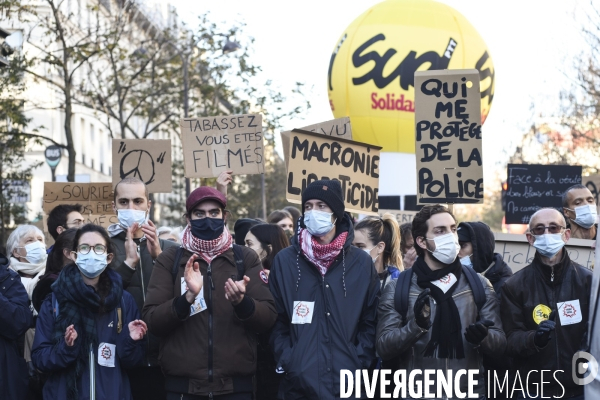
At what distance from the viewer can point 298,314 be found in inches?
264

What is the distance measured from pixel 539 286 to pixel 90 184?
19.1ft

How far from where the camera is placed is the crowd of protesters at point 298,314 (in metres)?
6.57

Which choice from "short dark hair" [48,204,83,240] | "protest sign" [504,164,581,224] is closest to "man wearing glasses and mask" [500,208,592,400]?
"short dark hair" [48,204,83,240]

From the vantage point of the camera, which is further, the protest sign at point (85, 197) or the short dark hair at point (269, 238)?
the protest sign at point (85, 197)

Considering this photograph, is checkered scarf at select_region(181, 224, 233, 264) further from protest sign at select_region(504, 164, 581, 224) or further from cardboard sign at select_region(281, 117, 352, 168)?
protest sign at select_region(504, 164, 581, 224)

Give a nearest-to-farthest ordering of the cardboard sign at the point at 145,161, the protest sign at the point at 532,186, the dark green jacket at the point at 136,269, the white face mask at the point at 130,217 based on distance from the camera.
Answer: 1. the dark green jacket at the point at 136,269
2. the white face mask at the point at 130,217
3. the cardboard sign at the point at 145,161
4. the protest sign at the point at 532,186

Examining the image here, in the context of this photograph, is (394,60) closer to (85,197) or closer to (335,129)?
(335,129)

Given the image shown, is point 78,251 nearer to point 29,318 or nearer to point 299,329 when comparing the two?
point 29,318

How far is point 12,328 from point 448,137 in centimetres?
455

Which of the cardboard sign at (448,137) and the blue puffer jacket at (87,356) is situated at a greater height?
the cardboard sign at (448,137)

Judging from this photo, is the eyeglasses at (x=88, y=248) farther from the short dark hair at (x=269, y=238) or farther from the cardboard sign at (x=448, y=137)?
the cardboard sign at (x=448, y=137)

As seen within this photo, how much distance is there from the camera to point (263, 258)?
862 centimetres

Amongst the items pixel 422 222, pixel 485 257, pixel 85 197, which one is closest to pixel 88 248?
pixel 422 222

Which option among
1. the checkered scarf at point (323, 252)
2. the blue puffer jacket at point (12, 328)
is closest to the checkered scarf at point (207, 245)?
the checkered scarf at point (323, 252)
